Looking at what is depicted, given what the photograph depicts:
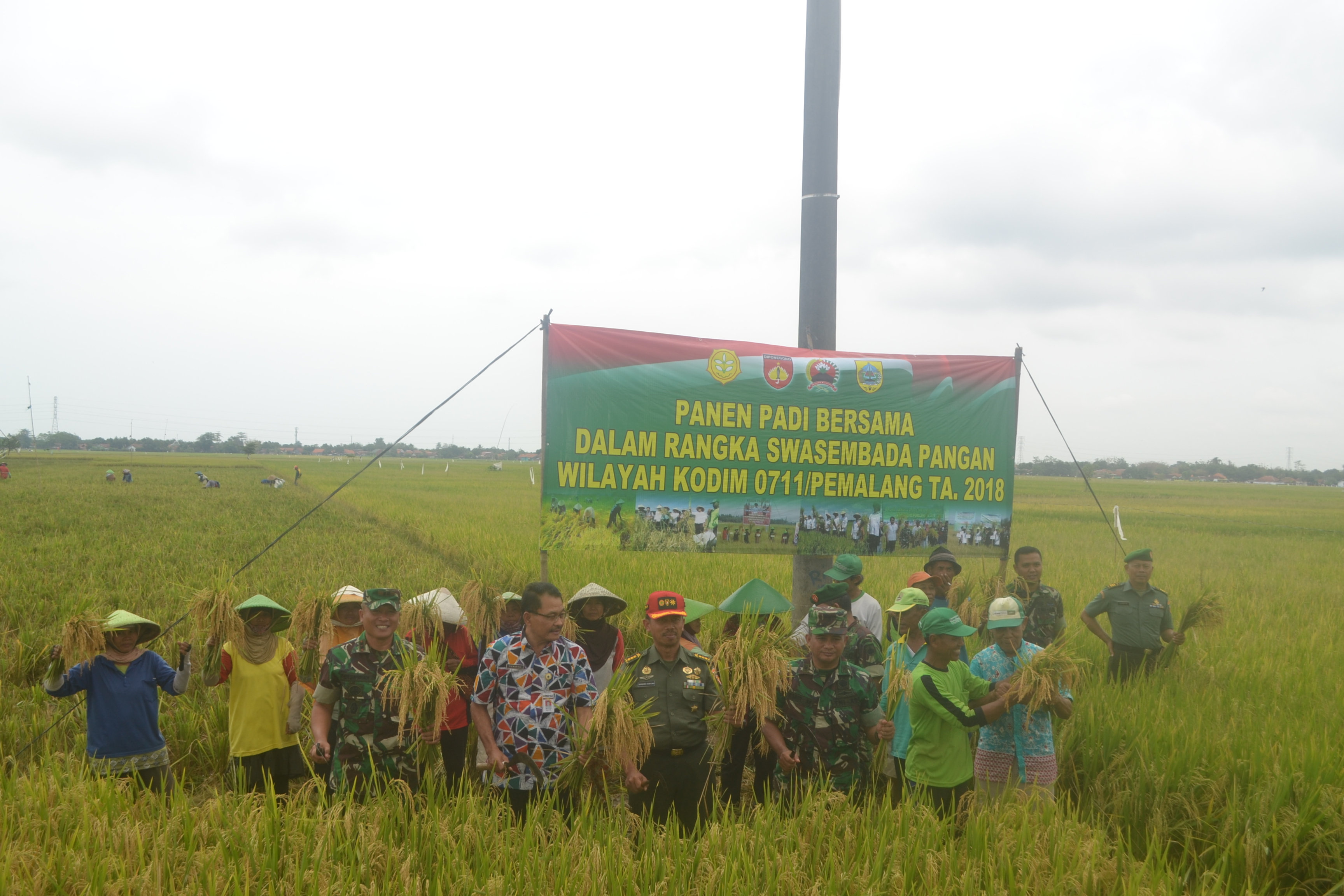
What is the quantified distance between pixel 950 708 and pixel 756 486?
3.04 metres

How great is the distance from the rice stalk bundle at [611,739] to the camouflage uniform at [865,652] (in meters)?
1.23

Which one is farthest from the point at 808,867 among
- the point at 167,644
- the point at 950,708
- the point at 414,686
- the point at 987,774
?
the point at 167,644

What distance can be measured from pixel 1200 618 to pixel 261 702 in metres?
6.92

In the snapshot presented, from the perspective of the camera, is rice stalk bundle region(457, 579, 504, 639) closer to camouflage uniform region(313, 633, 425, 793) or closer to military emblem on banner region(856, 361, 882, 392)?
camouflage uniform region(313, 633, 425, 793)

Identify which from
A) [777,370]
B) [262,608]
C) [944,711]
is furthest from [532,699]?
[777,370]

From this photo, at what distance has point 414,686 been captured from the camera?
11.7ft

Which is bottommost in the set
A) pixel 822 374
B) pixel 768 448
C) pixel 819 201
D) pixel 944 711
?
pixel 944 711

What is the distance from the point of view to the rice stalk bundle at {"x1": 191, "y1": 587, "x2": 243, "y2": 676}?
13.7 ft

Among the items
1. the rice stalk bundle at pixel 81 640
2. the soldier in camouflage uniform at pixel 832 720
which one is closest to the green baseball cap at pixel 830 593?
the soldier in camouflage uniform at pixel 832 720

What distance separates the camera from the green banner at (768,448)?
242 inches

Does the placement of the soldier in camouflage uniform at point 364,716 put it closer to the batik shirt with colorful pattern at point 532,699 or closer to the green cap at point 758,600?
the batik shirt with colorful pattern at point 532,699

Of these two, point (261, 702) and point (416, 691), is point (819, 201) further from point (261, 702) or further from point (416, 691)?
point (261, 702)

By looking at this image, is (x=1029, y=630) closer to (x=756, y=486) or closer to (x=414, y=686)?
(x=756, y=486)

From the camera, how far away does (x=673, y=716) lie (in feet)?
12.1
